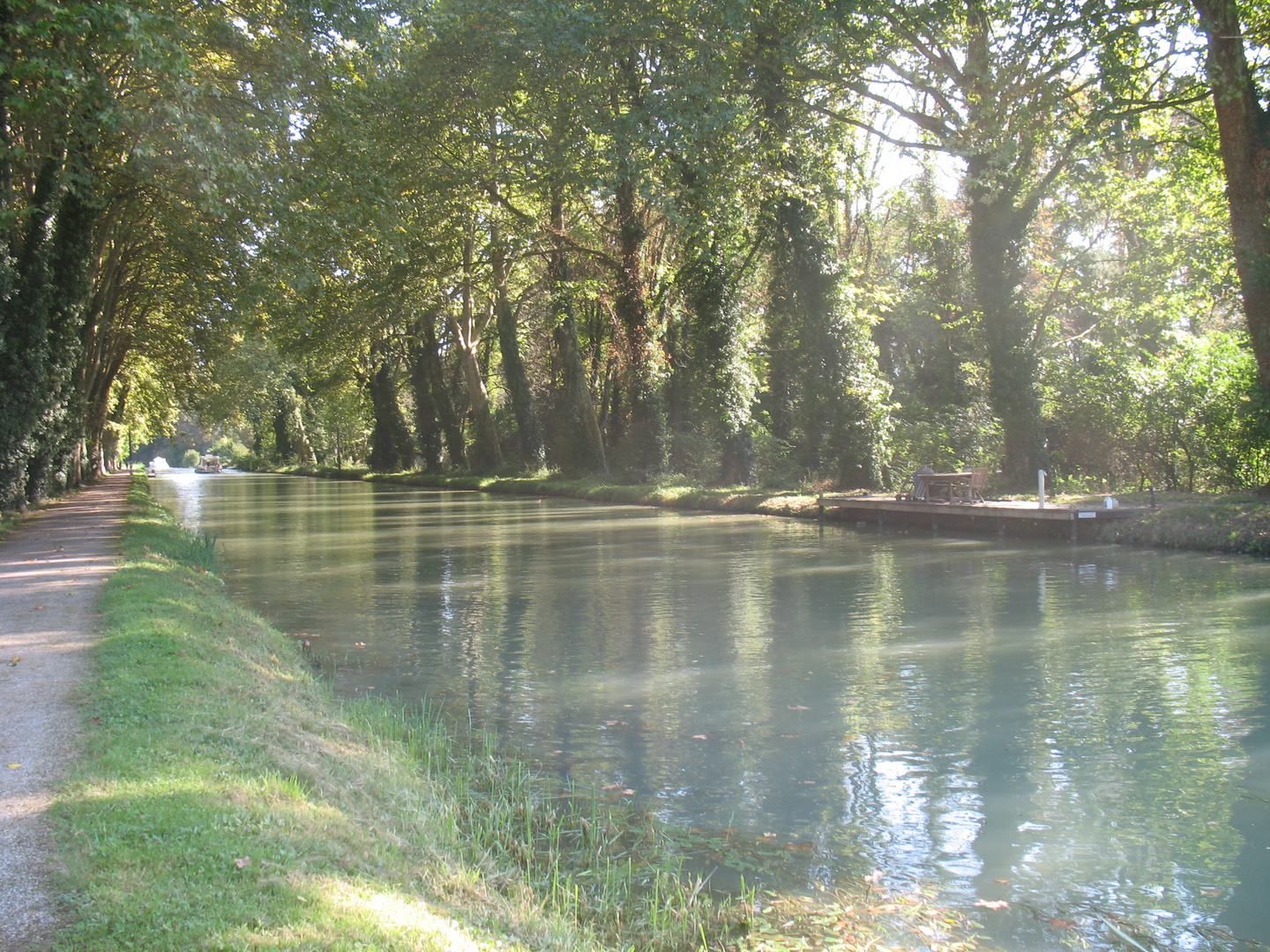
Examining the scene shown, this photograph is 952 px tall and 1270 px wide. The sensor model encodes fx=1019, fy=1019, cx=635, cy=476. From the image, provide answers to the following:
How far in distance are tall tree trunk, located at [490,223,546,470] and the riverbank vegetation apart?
22 centimetres

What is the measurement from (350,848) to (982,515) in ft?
57.2

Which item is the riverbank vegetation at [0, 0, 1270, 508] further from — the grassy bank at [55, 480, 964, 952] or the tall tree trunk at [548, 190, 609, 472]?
the grassy bank at [55, 480, 964, 952]

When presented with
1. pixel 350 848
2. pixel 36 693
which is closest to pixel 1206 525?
pixel 350 848

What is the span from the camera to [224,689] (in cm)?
669

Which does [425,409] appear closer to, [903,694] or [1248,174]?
[1248,174]

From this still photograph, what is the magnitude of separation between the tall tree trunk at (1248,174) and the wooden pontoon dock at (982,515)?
3.51m

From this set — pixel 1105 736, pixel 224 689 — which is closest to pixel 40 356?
pixel 224 689

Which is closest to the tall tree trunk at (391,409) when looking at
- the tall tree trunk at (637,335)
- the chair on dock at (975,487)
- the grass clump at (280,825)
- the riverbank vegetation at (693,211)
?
the riverbank vegetation at (693,211)

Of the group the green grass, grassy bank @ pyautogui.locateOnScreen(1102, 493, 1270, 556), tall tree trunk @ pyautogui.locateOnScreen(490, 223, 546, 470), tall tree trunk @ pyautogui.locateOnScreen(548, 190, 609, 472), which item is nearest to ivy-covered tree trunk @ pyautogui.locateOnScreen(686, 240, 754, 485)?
tall tree trunk @ pyautogui.locateOnScreen(548, 190, 609, 472)

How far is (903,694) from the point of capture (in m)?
8.45

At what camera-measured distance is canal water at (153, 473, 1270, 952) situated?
5289mm

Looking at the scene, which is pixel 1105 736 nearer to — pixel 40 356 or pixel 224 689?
pixel 224 689

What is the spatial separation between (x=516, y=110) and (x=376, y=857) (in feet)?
77.2

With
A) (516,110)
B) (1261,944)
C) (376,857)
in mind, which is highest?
(516,110)
